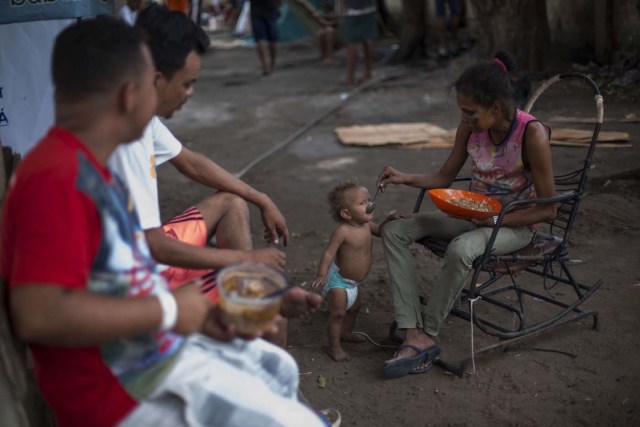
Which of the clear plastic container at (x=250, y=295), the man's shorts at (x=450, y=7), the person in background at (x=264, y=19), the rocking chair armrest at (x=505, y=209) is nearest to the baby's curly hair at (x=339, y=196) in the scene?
the rocking chair armrest at (x=505, y=209)

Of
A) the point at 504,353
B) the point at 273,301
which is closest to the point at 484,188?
the point at 504,353

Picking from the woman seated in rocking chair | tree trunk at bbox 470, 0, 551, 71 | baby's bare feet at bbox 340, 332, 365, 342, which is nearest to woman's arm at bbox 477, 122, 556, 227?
the woman seated in rocking chair

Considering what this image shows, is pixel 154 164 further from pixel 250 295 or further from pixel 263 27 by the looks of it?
pixel 263 27

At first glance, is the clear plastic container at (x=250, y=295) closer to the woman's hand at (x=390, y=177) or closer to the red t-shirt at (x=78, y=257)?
the red t-shirt at (x=78, y=257)

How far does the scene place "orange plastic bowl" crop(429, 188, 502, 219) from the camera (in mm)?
3598

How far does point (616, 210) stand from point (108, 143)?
15.1ft

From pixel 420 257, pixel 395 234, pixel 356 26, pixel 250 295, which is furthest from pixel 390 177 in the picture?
pixel 356 26

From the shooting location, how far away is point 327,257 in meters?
3.79

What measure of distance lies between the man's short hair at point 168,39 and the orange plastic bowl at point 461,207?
60.0 inches

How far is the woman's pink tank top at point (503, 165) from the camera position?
3682 mm

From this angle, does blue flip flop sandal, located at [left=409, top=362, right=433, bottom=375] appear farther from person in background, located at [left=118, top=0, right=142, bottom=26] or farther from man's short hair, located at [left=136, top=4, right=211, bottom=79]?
person in background, located at [left=118, top=0, right=142, bottom=26]

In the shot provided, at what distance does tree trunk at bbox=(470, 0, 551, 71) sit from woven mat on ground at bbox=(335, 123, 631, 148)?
7.03 ft

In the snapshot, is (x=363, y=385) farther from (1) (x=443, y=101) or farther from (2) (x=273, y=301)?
(1) (x=443, y=101)

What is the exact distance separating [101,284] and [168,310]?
0.19 metres
